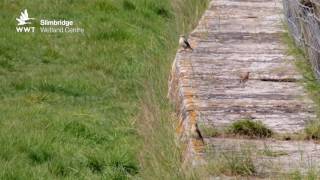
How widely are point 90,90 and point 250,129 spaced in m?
3.60

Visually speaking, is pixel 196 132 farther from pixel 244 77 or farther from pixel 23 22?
pixel 23 22

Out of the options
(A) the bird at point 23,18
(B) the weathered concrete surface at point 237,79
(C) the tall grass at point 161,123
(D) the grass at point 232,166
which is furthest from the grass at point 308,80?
(A) the bird at point 23,18

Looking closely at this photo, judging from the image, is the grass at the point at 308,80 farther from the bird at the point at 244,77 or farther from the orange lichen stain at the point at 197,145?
the orange lichen stain at the point at 197,145

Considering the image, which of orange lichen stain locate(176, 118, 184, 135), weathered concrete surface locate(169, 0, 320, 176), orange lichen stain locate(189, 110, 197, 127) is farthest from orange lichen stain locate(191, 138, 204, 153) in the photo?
orange lichen stain locate(176, 118, 184, 135)

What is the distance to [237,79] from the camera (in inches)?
188

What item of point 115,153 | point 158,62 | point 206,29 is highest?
point 206,29

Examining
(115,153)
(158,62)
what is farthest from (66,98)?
(115,153)

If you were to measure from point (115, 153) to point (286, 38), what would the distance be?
144 centimetres

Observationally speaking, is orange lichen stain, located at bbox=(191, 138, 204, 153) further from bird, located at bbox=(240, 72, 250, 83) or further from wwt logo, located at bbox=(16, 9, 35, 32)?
wwt logo, located at bbox=(16, 9, 35, 32)

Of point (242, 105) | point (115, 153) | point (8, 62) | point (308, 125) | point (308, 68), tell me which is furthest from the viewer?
point (8, 62)

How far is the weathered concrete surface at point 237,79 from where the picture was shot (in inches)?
163

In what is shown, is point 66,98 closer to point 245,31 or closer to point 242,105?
point 245,31

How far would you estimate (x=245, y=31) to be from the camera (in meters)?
5.85

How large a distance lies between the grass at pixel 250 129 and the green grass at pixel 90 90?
1.13 ft
